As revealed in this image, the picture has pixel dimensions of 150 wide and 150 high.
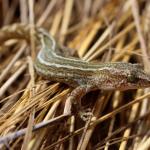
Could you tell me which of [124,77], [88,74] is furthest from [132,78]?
[88,74]

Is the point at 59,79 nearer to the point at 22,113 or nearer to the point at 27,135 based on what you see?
the point at 22,113

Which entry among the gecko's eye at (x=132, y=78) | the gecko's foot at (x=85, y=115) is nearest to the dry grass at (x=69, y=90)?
the gecko's foot at (x=85, y=115)

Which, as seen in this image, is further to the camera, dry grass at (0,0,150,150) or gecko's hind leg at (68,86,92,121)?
gecko's hind leg at (68,86,92,121)

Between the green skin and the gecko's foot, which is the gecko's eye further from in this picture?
the gecko's foot

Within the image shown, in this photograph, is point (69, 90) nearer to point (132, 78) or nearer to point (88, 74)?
point (88, 74)

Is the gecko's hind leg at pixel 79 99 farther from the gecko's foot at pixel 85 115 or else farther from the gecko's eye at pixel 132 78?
the gecko's eye at pixel 132 78

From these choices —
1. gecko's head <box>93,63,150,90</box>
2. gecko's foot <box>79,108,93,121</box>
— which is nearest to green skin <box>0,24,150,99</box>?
gecko's head <box>93,63,150,90</box>
